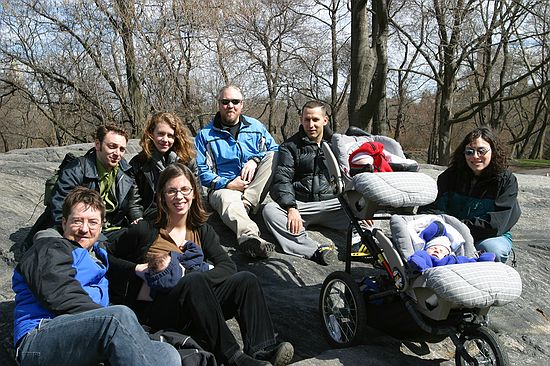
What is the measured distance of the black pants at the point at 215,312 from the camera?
3.38 m

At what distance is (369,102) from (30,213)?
5178 mm

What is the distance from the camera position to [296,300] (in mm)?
4715

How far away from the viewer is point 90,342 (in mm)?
2799

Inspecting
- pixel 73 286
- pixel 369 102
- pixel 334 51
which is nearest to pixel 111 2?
pixel 369 102

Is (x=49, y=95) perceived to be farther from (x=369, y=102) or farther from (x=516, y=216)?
(x=516, y=216)

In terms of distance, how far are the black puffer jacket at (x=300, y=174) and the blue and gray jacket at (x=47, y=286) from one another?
268cm

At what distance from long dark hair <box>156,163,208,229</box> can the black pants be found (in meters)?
Result: 0.51

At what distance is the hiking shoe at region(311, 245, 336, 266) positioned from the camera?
5421mm

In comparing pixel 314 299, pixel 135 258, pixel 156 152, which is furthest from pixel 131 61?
pixel 135 258

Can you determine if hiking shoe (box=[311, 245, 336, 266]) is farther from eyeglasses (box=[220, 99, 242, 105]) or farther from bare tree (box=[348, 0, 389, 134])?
bare tree (box=[348, 0, 389, 134])

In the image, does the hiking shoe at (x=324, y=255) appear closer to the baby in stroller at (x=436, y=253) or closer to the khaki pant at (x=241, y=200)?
the khaki pant at (x=241, y=200)

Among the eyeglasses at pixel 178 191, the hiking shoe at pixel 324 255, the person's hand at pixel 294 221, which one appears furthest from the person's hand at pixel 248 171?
the eyeglasses at pixel 178 191

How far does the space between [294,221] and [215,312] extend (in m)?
2.15

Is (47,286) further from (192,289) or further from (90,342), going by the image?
(192,289)
